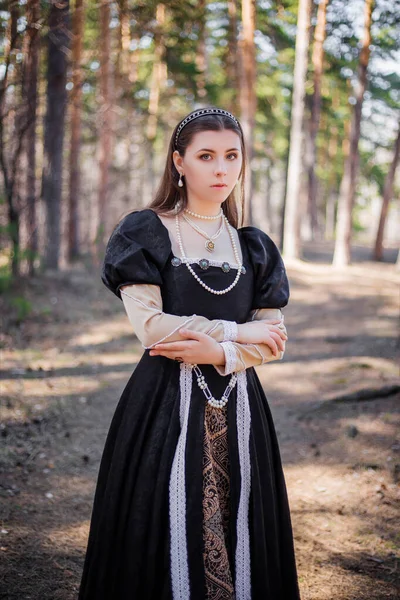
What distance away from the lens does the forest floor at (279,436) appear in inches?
131

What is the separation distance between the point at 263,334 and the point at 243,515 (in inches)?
30.8

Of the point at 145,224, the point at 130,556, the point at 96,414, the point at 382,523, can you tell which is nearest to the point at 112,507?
the point at 130,556

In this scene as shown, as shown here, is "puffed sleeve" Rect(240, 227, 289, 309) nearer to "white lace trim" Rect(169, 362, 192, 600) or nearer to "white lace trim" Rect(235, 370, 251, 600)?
"white lace trim" Rect(235, 370, 251, 600)

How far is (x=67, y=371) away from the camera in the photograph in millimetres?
6867

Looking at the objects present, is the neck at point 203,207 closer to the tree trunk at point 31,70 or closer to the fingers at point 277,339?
the fingers at point 277,339

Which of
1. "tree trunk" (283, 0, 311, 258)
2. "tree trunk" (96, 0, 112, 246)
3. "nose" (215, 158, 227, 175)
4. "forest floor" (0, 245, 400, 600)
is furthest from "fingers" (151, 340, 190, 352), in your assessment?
"tree trunk" (283, 0, 311, 258)

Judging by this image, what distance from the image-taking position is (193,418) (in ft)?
7.42

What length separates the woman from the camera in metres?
2.20

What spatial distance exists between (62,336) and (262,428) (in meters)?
6.58

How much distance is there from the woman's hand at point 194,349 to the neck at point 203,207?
61 cm

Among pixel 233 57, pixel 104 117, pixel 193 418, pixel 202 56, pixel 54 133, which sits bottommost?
pixel 193 418

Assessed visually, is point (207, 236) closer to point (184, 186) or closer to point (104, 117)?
point (184, 186)

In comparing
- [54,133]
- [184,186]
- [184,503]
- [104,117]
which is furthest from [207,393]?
[104,117]

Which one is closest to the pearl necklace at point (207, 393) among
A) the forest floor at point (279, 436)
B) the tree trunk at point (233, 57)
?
the forest floor at point (279, 436)
